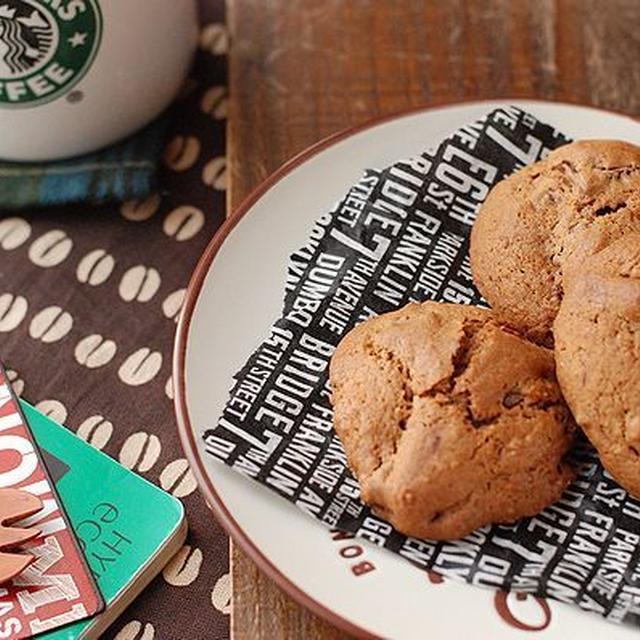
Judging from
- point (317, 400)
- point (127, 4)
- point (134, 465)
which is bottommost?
point (134, 465)

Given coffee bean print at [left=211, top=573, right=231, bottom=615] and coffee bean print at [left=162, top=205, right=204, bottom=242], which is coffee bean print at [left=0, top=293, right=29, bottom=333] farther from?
coffee bean print at [left=211, top=573, right=231, bottom=615]

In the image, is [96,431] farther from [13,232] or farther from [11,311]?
[13,232]

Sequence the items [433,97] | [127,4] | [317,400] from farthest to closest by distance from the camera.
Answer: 1. [433,97]
2. [127,4]
3. [317,400]

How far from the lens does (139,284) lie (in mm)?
1266

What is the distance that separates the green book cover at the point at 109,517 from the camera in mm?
990

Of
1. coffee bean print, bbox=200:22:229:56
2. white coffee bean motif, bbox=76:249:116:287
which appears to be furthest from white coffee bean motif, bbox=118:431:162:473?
coffee bean print, bbox=200:22:229:56

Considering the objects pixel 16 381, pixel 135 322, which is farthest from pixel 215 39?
pixel 16 381

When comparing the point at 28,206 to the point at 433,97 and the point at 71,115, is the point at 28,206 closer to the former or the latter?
the point at 71,115

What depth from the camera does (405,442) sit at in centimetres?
92

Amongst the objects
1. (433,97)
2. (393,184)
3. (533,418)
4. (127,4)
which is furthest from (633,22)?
(533,418)

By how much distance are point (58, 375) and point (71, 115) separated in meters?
0.30

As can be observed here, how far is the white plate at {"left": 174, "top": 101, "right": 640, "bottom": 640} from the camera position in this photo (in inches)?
35.4

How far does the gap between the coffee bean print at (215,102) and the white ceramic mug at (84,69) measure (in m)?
0.07

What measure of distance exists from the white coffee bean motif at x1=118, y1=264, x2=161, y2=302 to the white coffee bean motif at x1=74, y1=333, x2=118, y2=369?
59mm
